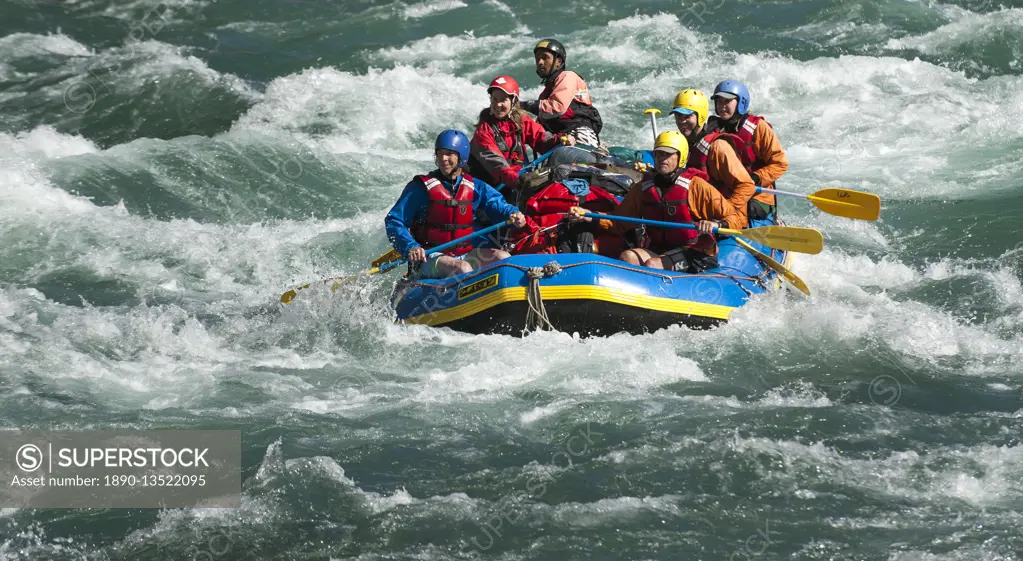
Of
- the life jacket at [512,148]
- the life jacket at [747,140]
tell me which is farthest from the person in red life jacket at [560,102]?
the life jacket at [747,140]

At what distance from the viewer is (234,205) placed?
13695 mm

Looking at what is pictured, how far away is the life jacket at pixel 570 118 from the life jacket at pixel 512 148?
1.85 feet

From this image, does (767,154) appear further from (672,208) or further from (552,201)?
(552,201)

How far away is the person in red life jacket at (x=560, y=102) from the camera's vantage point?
10.8m

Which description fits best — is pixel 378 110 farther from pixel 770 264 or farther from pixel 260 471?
pixel 260 471

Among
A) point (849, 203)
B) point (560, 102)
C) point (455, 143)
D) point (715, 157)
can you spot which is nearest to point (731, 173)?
point (715, 157)

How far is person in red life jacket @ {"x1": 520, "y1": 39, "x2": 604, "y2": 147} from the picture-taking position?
424 inches

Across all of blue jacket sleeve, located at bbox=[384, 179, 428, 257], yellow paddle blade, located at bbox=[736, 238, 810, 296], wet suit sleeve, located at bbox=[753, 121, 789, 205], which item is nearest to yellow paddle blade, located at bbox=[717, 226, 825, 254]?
yellow paddle blade, located at bbox=[736, 238, 810, 296]

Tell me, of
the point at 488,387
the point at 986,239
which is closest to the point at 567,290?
the point at 488,387

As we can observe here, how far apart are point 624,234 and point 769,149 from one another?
1.70m

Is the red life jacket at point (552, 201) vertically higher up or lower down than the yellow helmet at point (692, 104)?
lower down

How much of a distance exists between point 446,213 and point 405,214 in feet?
1.03

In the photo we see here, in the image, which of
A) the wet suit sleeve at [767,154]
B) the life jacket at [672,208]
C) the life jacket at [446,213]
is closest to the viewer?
the life jacket at [672,208]

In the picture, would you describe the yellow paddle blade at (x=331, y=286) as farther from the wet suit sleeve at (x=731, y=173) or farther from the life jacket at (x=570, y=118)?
the wet suit sleeve at (x=731, y=173)
